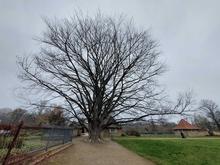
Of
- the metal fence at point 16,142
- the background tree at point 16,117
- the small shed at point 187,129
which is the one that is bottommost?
the metal fence at point 16,142

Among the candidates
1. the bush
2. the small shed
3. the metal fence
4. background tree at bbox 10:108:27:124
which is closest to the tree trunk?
background tree at bbox 10:108:27:124

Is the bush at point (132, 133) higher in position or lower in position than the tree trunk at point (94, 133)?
higher

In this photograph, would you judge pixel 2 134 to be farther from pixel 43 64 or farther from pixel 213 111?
pixel 213 111

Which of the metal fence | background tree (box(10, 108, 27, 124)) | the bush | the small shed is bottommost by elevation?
the metal fence

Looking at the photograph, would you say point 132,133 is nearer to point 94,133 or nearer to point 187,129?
point 187,129

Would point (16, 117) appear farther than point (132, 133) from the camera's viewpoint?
No

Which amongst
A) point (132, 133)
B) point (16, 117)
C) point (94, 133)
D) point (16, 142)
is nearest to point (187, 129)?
point (132, 133)

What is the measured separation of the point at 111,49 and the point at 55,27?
16.6 ft

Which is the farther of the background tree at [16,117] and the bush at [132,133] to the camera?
the bush at [132,133]

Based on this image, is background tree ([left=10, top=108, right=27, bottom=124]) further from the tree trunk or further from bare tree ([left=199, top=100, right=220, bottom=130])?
bare tree ([left=199, top=100, right=220, bottom=130])

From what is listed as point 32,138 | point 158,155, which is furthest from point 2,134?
point 158,155

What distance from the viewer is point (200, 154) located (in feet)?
48.1

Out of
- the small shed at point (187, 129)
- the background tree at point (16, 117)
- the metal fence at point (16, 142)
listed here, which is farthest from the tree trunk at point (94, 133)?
the small shed at point (187, 129)

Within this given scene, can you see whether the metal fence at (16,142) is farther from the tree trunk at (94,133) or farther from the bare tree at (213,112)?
the bare tree at (213,112)
